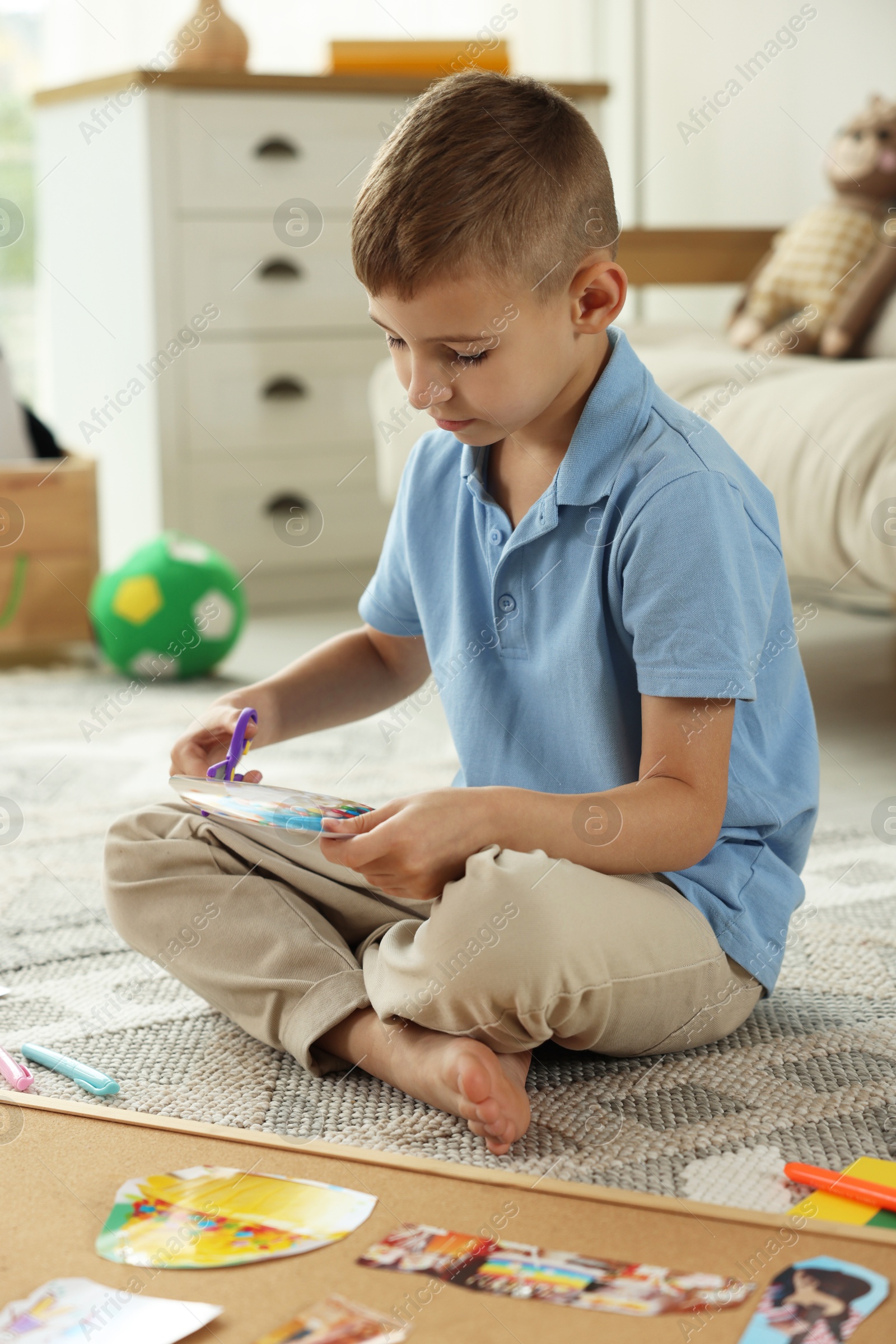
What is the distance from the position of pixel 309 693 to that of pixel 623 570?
27cm

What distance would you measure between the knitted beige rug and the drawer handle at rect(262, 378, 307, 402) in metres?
1.31

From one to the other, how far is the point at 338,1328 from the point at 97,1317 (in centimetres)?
10

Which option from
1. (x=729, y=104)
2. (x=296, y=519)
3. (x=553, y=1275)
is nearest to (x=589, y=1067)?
(x=553, y=1275)

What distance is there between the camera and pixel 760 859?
0.81 metres

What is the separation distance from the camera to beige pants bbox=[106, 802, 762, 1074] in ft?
2.30

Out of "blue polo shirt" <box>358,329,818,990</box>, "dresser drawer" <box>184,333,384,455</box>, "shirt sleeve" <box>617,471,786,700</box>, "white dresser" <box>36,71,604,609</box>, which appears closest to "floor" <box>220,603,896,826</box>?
"white dresser" <box>36,71,604,609</box>

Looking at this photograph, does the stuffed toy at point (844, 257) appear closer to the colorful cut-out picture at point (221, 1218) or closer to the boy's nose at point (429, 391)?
the boy's nose at point (429, 391)

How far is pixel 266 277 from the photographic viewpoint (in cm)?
237

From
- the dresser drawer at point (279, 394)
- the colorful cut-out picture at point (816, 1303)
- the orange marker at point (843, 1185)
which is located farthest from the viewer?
the dresser drawer at point (279, 394)

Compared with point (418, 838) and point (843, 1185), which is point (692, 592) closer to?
point (418, 838)

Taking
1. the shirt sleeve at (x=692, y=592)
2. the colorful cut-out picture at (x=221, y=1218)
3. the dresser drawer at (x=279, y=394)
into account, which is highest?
the shirt sleeve at (x=692, y=592)

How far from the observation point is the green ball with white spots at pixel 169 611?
188 centimetres

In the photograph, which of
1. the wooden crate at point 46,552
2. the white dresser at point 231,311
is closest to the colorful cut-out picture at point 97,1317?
the wooden crate at point 46,552

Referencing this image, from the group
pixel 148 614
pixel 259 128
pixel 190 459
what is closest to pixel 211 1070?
pixel 148 614
